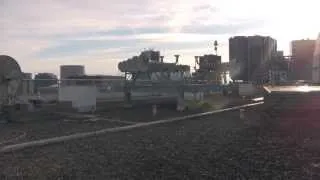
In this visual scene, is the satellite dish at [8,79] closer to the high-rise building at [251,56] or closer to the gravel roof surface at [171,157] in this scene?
the gravel roof surface at [171,157]

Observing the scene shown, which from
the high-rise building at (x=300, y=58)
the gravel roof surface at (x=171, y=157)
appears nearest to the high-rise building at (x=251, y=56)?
the high-rise building at (x=300, y=58)

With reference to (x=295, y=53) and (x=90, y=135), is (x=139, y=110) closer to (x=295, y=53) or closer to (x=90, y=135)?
(x=90, y=135)

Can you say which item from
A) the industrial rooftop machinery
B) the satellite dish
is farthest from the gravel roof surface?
the industrial rooftop machinery

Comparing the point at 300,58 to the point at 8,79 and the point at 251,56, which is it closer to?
the point at 251,56

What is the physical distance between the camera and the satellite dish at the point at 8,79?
759 inches

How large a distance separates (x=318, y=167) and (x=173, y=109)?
19.0 meters

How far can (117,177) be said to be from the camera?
8617 mm

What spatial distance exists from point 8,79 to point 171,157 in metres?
10.4

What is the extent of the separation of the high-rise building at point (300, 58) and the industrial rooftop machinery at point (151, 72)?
44.4 ft

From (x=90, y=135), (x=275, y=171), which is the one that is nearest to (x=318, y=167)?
(x=275, y=171)

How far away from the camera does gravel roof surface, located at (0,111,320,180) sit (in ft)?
29.3

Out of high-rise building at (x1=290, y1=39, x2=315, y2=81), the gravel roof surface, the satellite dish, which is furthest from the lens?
high-rise building at (x1=290, y1=39, x2=315, y2=81)

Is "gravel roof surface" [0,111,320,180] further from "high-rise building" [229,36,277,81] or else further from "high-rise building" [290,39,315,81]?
"high-rise building" [229,36,277,81]

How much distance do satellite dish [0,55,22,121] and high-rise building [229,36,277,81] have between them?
4655cm
